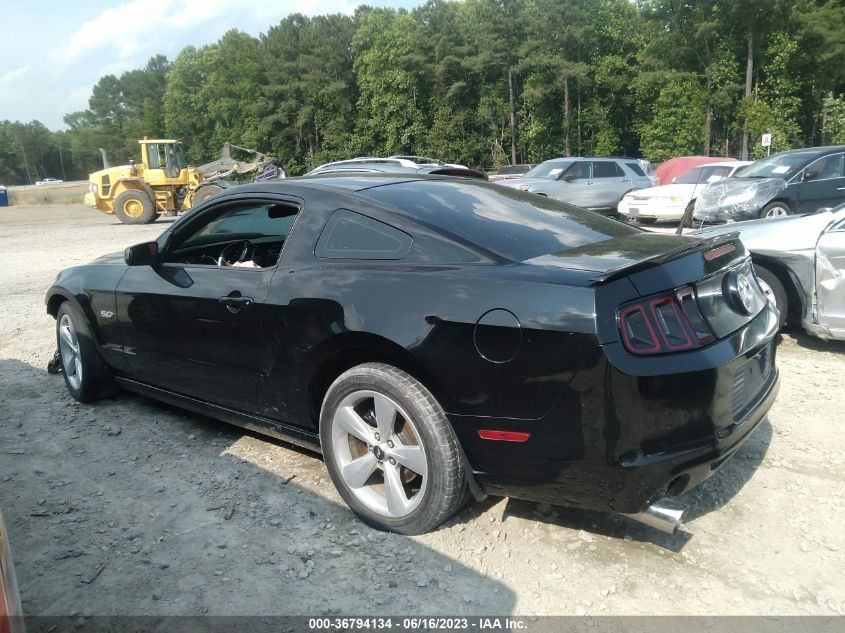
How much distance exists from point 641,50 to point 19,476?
5358 cm

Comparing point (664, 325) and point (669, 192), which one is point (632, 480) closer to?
point (664, 325)

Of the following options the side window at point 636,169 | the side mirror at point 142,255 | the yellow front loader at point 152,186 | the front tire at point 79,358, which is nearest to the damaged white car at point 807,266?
the side mirror at point 142,255

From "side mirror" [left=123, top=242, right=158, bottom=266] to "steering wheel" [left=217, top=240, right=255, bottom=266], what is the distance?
482mm

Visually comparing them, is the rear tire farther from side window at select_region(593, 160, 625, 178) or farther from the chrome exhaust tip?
side window at select_region(593, 160, 625, 178)

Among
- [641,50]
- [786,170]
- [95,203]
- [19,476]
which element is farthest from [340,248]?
[641,50]

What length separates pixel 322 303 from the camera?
3.00m

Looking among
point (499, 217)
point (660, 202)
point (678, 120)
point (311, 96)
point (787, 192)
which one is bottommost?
point (660, 202)

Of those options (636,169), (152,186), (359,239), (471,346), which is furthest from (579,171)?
(152,186)

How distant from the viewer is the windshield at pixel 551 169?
16.2m

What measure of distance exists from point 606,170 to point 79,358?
14394 millimetres

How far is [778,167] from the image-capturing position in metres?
12.4

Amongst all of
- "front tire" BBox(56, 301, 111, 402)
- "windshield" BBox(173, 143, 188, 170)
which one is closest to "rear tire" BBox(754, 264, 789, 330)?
"front tire" BBox(56, 301, 111, 402)

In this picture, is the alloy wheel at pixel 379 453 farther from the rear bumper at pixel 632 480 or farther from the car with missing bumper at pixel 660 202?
the car with missing bumper at pixel 660 202

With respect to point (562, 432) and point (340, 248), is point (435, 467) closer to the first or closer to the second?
point (562, 432)
